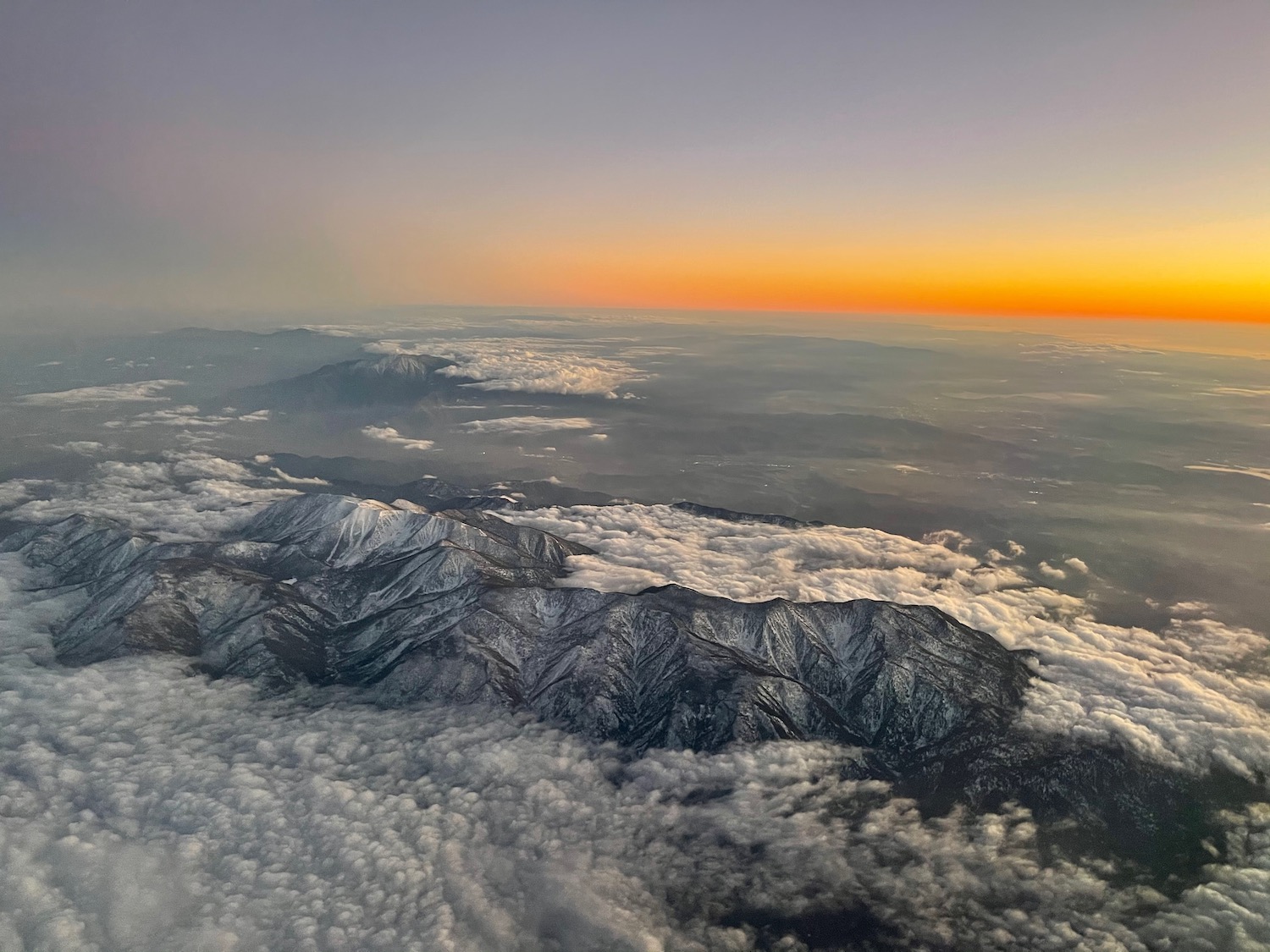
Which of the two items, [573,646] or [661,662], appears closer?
[661,662]

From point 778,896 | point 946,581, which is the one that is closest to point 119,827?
point 778,896

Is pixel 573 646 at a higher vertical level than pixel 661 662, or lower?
higher

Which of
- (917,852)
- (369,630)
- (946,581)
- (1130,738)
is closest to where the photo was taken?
(917,852)

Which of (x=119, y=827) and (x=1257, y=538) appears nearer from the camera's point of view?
(x=119, y=827)

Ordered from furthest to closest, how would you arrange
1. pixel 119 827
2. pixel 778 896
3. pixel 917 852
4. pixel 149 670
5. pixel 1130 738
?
pixel 149 670 → pixel 1130 738 → pixel 917 852 → pixel 778 896 → pixel 119 827

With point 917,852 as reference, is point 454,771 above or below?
above

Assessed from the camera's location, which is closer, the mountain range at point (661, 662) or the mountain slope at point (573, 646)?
the mountain range at point (661, 662)

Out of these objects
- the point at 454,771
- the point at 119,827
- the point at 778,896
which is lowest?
the point at 778,896

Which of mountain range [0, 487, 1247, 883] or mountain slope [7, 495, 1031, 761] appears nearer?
mountain range [0, 487, 1247, 883]

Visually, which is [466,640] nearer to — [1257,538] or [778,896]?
[778,896]

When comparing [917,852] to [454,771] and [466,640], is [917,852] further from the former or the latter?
[466,640]
